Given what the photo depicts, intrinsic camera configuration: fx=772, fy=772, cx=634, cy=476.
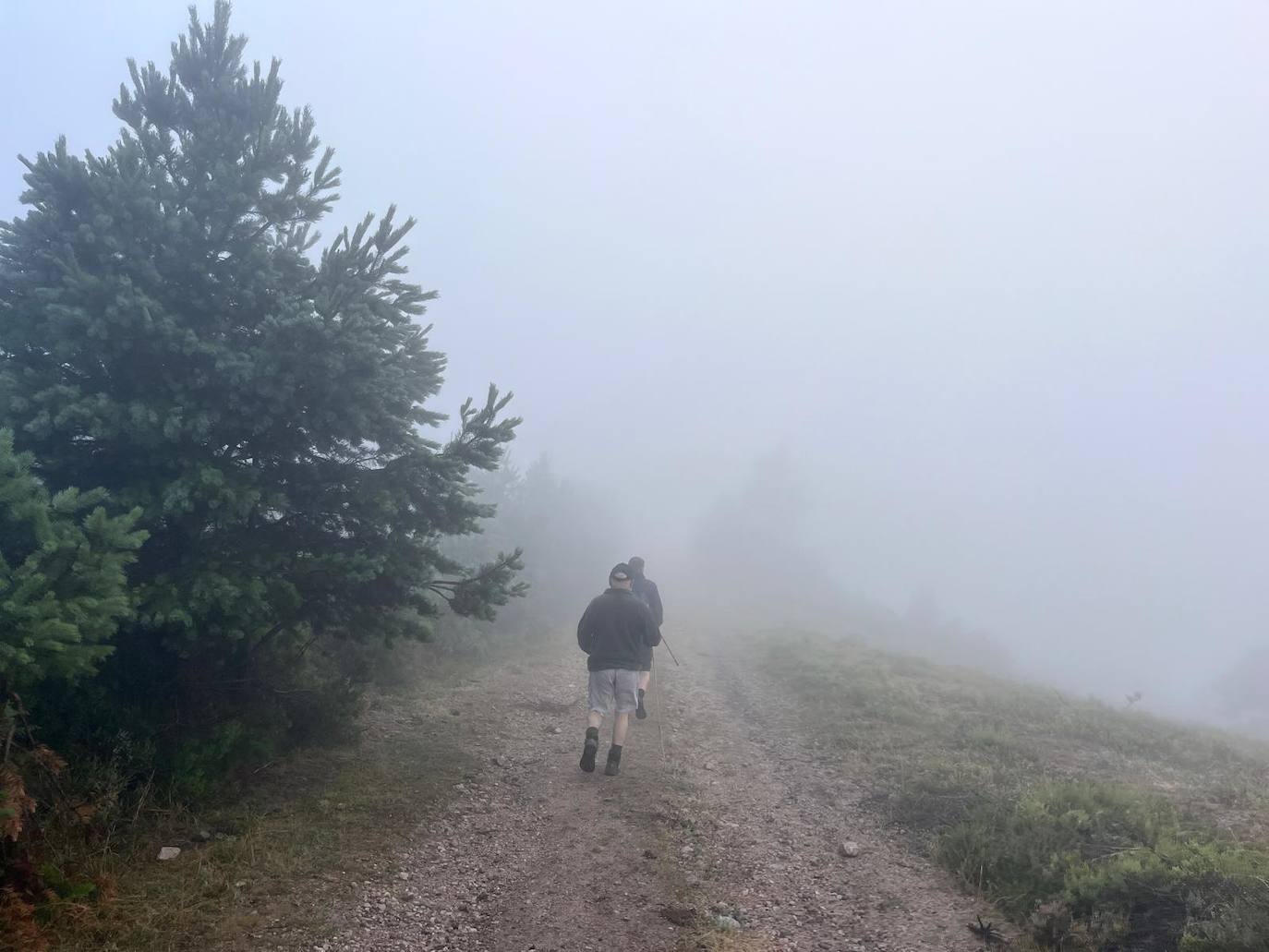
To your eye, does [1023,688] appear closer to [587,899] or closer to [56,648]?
[587,899]

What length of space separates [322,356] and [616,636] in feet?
15.2

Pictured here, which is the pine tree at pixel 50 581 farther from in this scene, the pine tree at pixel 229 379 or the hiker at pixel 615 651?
the hiker at pixel 615 651

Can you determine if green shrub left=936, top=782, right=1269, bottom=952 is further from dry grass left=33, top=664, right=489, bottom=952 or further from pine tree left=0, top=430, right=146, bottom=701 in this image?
pine tree left=0, top=430, right=146, bottom=701

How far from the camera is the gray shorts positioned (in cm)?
937

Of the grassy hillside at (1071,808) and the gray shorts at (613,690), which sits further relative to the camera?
the gray shorts at (613,690)

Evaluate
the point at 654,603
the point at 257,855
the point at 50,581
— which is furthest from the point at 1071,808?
the point at 50,581

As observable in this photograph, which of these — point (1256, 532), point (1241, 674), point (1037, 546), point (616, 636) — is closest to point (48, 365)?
point (616, 636)

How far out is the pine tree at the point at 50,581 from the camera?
15.6ft

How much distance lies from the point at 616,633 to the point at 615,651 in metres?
0.22

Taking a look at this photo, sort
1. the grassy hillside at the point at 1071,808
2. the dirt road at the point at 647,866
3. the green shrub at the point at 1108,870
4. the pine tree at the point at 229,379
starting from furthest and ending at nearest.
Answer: the pine tree at the point at 229,379 → the dirt road at the point at 647,866 → the grassy hillside at the point at 1071,808 → the green shrub at the point at 1108,870

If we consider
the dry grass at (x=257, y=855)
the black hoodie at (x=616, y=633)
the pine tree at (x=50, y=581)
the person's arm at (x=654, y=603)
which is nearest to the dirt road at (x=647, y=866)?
the dry grass at (x=257, y=855)

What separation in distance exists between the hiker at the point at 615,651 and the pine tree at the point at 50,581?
16.6 ft

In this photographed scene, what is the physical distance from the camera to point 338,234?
802 cm

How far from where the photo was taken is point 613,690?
9.52m
